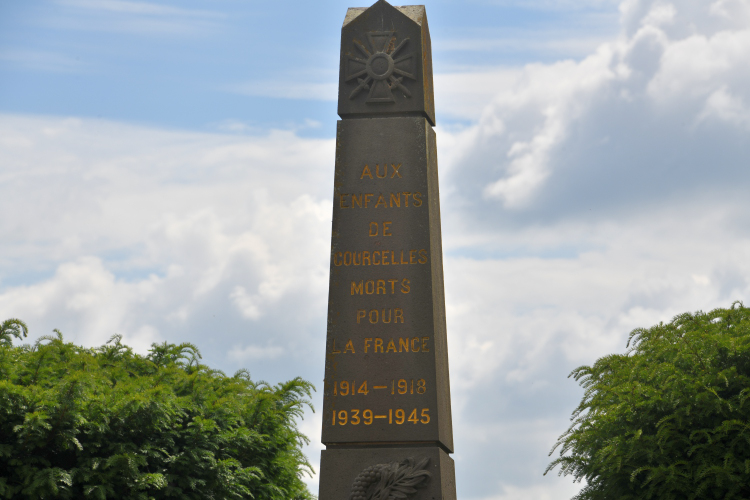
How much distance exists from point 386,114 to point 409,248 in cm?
176

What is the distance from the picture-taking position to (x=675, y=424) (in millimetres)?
13336

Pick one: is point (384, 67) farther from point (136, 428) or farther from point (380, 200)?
point (136, 428)

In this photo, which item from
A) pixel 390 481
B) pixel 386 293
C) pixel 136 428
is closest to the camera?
pixel 390 481

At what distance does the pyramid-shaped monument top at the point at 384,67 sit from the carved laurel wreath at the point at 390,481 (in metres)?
4.21

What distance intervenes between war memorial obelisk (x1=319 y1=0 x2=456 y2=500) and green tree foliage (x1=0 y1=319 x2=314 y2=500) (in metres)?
4.16

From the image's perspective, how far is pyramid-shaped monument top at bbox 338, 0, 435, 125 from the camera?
435 inches

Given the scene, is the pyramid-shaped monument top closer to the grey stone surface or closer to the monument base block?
the grey stone surface

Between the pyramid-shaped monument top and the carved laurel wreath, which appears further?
the pyramid-shaped monument top

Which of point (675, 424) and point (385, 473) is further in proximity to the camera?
point (675, 424)

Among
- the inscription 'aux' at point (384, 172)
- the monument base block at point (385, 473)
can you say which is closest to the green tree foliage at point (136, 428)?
the monument base block at point (385, 473)

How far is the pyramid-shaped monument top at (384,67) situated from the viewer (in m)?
11.0

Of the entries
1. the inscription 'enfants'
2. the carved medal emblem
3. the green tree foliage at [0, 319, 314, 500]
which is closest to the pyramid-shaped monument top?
the carved medal emblem

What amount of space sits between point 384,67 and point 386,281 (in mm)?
2698

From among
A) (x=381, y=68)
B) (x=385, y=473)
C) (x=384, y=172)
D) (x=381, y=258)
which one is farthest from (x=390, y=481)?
(x=381, y=68)
